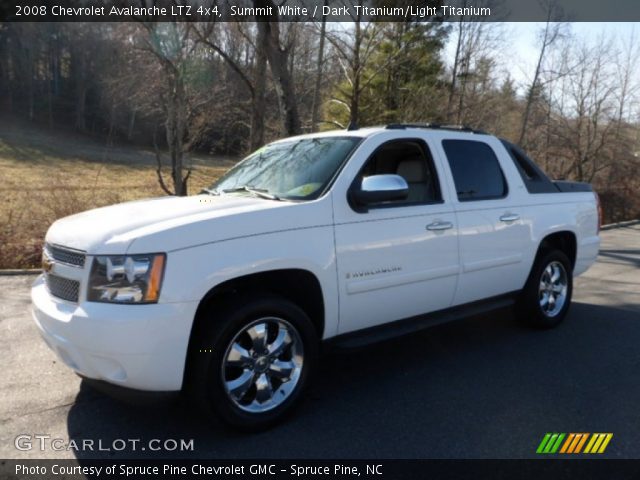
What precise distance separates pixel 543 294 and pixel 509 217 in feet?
3.72

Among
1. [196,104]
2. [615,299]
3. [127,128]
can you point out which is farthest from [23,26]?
[615,299]

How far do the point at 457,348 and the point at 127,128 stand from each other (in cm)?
5981

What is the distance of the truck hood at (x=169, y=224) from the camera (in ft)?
9.61

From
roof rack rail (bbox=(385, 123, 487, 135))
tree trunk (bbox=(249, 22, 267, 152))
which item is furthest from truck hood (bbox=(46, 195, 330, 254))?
tree trunk (bbox=(249, 22, 267, 152))

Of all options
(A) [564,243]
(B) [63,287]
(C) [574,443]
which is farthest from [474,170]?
(B) [63,287]

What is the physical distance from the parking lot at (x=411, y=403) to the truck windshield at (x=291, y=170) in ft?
4.04

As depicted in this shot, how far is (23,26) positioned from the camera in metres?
56.1

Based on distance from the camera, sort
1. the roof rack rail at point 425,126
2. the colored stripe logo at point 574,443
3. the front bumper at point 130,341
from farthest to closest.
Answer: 1. the roof rack rail at point 425,126
2. the colored stripe logo at point 574,443
3. the front bumper at point 130,341

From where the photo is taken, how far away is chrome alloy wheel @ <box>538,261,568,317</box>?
5.37 meters

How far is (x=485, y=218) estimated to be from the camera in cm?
455

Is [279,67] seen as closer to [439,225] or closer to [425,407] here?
[439,225]

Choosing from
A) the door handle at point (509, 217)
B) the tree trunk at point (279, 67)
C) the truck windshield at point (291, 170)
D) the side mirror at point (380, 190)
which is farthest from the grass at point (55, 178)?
the door handle at point (509, 217)

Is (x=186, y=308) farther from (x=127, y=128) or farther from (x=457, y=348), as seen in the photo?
(x=127, y=128)

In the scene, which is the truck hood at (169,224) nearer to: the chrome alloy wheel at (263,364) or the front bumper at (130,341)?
the front bumper at (130,341)
